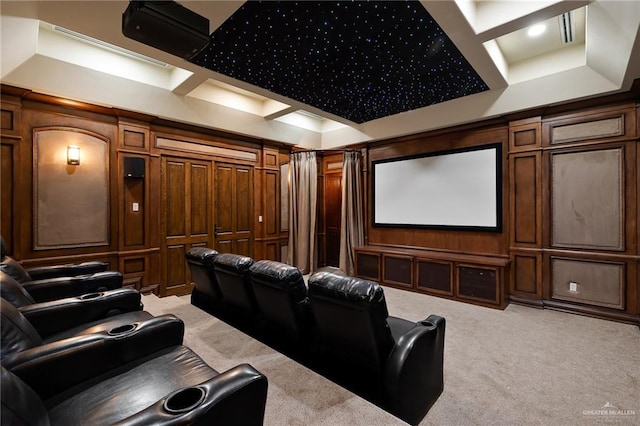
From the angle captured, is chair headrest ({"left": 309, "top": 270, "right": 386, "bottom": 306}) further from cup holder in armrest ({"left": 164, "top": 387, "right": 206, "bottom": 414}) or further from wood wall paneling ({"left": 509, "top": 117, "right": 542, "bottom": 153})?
wood wall paneling ({"left": 509, "top": 117, "right": 542, "bottom": 153})

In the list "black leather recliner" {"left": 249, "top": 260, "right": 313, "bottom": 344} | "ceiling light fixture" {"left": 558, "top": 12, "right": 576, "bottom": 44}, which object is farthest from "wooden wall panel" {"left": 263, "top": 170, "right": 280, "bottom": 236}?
"ceiling light fixture" {"left": 558, "top": 12, "right": 576, "bottom": 44}

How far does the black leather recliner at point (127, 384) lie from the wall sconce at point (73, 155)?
2.87 metres

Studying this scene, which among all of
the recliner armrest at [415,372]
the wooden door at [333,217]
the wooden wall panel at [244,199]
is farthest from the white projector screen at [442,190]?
the recliner armrest at [415,372]

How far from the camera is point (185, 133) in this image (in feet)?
14.6

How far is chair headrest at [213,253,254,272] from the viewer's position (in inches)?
90.9

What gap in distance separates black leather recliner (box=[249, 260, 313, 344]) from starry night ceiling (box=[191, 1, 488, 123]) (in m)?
1.99

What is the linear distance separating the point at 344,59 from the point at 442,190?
2651mm

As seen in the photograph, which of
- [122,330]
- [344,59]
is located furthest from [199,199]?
[122,330]

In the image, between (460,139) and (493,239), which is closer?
(493,239)

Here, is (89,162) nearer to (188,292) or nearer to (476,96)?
(188,292)

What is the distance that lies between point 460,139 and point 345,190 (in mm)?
2135

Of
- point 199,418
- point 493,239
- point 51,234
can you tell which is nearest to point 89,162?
point 51,234

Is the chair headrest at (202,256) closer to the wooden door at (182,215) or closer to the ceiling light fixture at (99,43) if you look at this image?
the wooden door at (182,215)

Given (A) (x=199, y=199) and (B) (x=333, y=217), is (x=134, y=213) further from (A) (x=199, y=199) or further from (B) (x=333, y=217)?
(B) (x=333, y=217)
